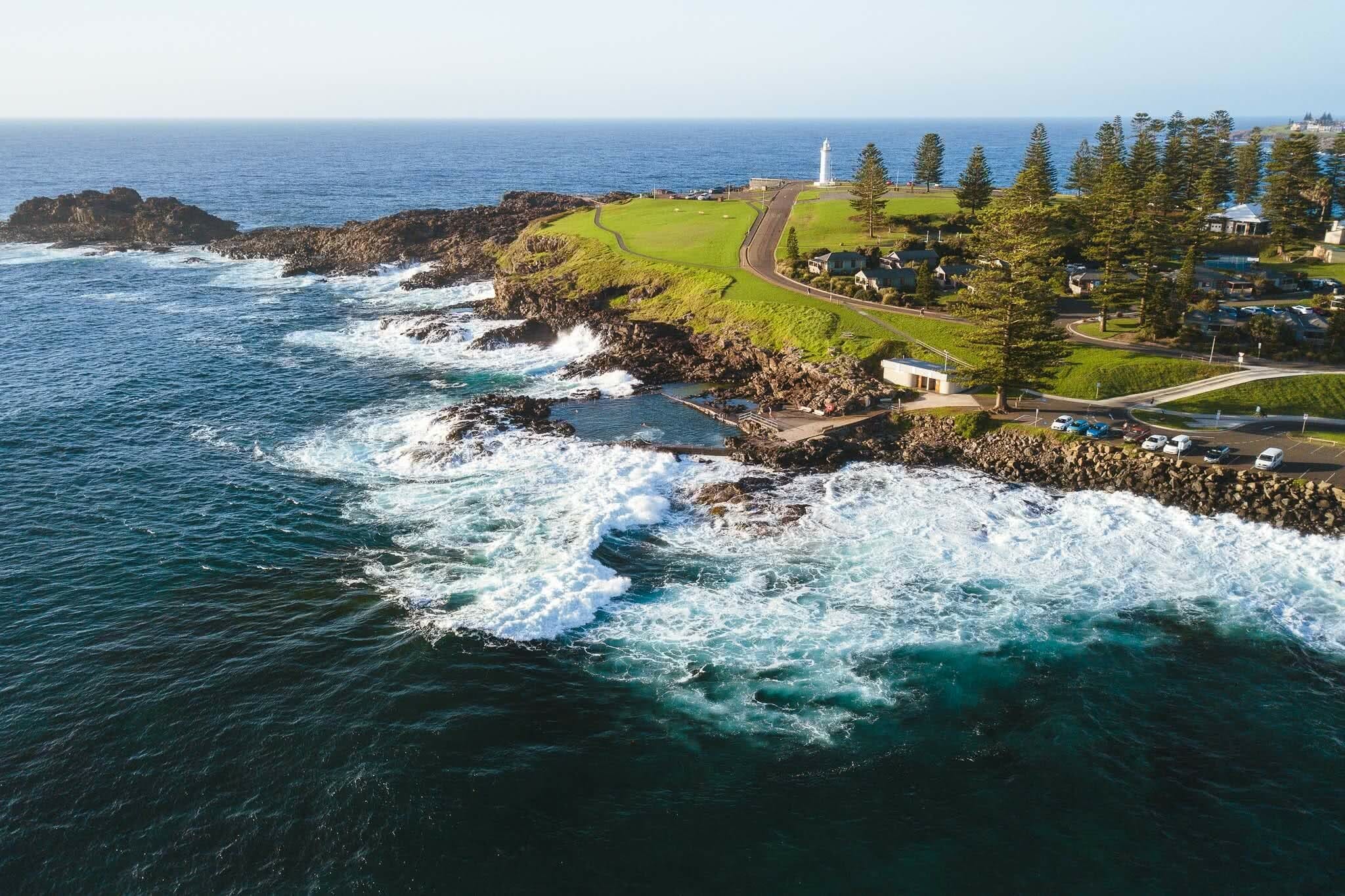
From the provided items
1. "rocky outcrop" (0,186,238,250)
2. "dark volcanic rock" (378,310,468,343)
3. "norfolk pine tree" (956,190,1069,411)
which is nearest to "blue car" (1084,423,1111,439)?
"norfolk pine tree" (956,190,1069,411)

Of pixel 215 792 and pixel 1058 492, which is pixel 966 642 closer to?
pixel 1058 492

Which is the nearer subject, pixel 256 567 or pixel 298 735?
pixel 298 735

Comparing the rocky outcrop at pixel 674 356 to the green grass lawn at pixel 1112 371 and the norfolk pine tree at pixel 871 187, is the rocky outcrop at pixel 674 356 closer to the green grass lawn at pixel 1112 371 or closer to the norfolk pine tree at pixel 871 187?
the green grass lawn at pixel 1112 371

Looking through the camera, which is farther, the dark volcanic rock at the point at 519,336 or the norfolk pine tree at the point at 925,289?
the dark volcanic rock at the point at 519,336

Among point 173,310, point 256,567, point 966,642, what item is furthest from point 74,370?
point 966,642

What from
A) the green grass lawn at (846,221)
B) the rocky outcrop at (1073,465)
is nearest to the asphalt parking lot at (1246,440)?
the rocky outcrop at (1073,465)
